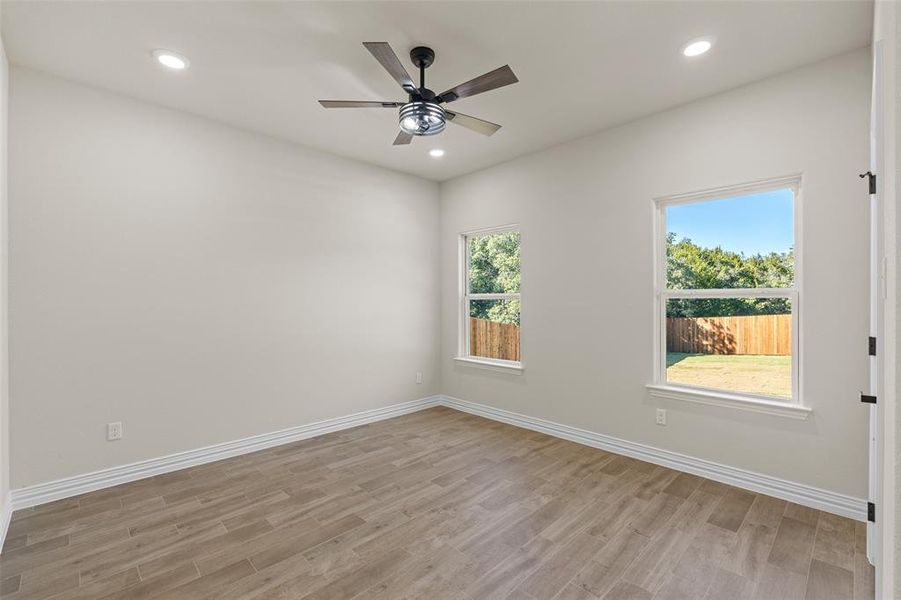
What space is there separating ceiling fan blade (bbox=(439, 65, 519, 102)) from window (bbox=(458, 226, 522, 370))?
2382 millimetres

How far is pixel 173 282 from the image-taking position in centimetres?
338

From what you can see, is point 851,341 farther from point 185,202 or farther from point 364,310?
point 185,202

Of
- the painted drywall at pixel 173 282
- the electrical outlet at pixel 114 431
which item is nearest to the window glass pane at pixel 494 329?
the painted drywall at pixel 173 282

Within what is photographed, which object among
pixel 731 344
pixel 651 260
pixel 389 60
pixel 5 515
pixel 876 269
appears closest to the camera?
pixel 876 269

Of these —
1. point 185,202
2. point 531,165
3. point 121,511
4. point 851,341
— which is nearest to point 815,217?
point 851,341

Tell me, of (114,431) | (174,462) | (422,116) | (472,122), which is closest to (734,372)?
(472,122)

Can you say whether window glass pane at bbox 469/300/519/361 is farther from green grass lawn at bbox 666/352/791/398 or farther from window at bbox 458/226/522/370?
green grass lawn at bbox 666/352/791/398

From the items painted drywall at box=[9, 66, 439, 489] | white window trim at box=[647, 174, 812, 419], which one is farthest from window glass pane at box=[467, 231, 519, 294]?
white window trim at box=[647, 174, 812, 419]

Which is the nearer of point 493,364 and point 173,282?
point 173,282

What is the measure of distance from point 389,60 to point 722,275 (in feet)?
9.43

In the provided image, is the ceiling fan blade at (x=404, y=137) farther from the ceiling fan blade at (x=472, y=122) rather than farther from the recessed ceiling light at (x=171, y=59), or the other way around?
the recessed ceiling light at (x=171, y=59)

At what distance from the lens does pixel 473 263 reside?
5.31m

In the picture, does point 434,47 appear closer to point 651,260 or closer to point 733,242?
point 651,260

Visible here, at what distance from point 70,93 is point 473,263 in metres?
3.95
